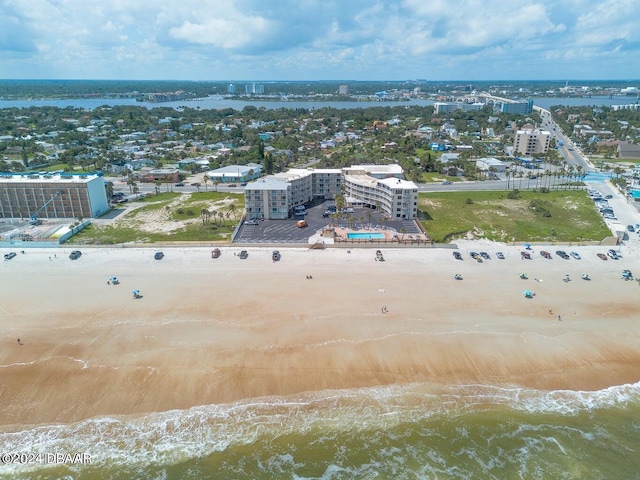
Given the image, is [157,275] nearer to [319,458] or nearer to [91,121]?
[319,458]

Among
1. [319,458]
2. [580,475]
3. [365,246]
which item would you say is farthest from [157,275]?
[580,475]

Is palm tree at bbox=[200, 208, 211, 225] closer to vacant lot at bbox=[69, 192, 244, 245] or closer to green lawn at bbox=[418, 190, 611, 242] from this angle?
vacant lot at bbox=[69, 192, 244, 245]

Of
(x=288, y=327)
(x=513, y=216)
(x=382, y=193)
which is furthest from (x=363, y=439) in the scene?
(x=513, y=216)

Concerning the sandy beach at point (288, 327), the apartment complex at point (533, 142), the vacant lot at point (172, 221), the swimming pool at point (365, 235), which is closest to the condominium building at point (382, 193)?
the swimming pool at point (365, 235)

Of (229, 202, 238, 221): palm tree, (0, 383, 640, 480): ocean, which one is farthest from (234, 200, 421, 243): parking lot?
(0, 383, 640, 480): ocean

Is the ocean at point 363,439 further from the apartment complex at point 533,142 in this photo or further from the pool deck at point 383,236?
the apartment complex at point 533,142

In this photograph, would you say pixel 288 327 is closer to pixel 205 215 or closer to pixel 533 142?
pixel 205 215

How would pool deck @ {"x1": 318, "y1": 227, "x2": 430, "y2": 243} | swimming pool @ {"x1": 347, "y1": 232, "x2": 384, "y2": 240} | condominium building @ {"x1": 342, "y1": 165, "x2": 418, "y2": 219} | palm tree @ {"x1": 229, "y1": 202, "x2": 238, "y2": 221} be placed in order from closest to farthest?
pool deck @ {"x1": 318, "y1": 227, "x2": 430, "y2": 243}, swimming pool @ {"x1": 347, "y1": 232, "x2": 384, "y2": 240}, condominium building @ {"x1": 342, "y1": 165, "x2": 418, "y2": 219}, palm tree @ {"x1": 229, "y1": 202, "x2": 238, "y2": 221}
